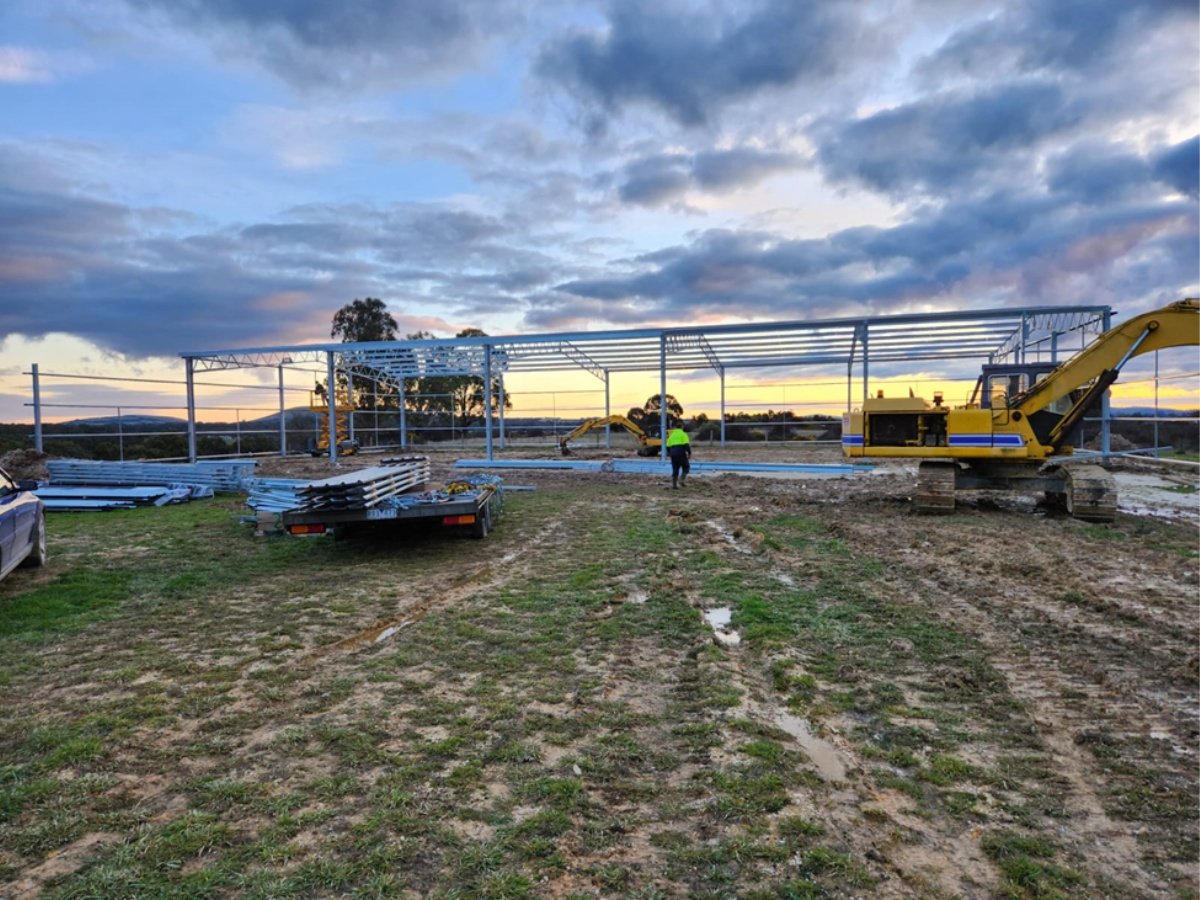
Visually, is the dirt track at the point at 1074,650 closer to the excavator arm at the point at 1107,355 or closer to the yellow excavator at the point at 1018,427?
the yellow excavator at the point at 1018,427

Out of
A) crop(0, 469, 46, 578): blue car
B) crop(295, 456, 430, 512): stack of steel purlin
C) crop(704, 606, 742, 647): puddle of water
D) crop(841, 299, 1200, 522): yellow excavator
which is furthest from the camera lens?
crop(841, 299, 1200, 522): yellow excavator

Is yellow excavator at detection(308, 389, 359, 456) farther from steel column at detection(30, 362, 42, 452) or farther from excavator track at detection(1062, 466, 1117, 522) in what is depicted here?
excavator track at detection(1062, 466, 1117, 522)

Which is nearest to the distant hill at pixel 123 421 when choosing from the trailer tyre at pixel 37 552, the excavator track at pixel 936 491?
the trailer tyre at pixel 37 552

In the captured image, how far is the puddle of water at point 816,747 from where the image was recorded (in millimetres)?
3350

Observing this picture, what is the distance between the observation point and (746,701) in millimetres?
4137

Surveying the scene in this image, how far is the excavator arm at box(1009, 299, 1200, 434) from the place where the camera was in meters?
10.5

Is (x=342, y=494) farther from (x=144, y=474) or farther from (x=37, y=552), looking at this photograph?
(x=144, y=474)

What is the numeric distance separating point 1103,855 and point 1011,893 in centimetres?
54

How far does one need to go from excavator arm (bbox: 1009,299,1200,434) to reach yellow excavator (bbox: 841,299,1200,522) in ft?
0.04

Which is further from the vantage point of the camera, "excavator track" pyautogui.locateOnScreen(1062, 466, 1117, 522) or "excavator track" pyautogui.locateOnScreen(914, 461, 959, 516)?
"excavator track" pyautogui.locateOnScreen(914, 461, 959, 516)

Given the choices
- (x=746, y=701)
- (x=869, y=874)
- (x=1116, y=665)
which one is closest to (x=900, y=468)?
(x=1116, y=665)

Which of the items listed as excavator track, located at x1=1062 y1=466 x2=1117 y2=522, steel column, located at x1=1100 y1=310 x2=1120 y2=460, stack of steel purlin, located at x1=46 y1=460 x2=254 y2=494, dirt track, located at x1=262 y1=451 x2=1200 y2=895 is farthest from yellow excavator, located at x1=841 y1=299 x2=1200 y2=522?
stack of steel purlin, located at x1=46 y1=460 x2=254 y2=494

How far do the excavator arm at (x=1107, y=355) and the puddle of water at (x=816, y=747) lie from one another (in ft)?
32.7

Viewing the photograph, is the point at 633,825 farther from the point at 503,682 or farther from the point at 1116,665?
the point at 1116,665
